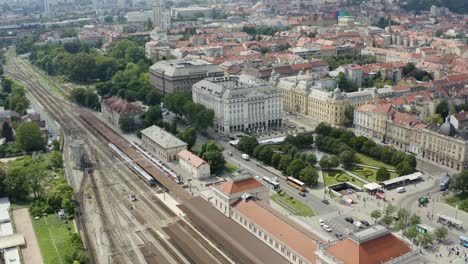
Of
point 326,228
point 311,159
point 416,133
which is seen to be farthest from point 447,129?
point 326,228

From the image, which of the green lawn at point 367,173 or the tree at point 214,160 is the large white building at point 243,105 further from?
the green lawn at point 367,173

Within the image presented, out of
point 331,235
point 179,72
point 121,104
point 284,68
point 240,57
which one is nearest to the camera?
point 331,235

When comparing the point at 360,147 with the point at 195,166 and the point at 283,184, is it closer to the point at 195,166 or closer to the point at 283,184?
the point at 283,184

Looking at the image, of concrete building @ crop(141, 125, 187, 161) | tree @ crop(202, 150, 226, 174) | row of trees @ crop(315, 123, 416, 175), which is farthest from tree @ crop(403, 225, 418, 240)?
concrete building @ crop(141, 125, 187, 161)

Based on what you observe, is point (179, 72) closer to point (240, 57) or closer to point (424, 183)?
point (240, 57)

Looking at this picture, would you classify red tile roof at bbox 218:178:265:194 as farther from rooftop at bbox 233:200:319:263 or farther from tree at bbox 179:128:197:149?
tree at bbox 179:128:197:149

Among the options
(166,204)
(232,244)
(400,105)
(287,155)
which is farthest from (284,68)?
(232,244)
